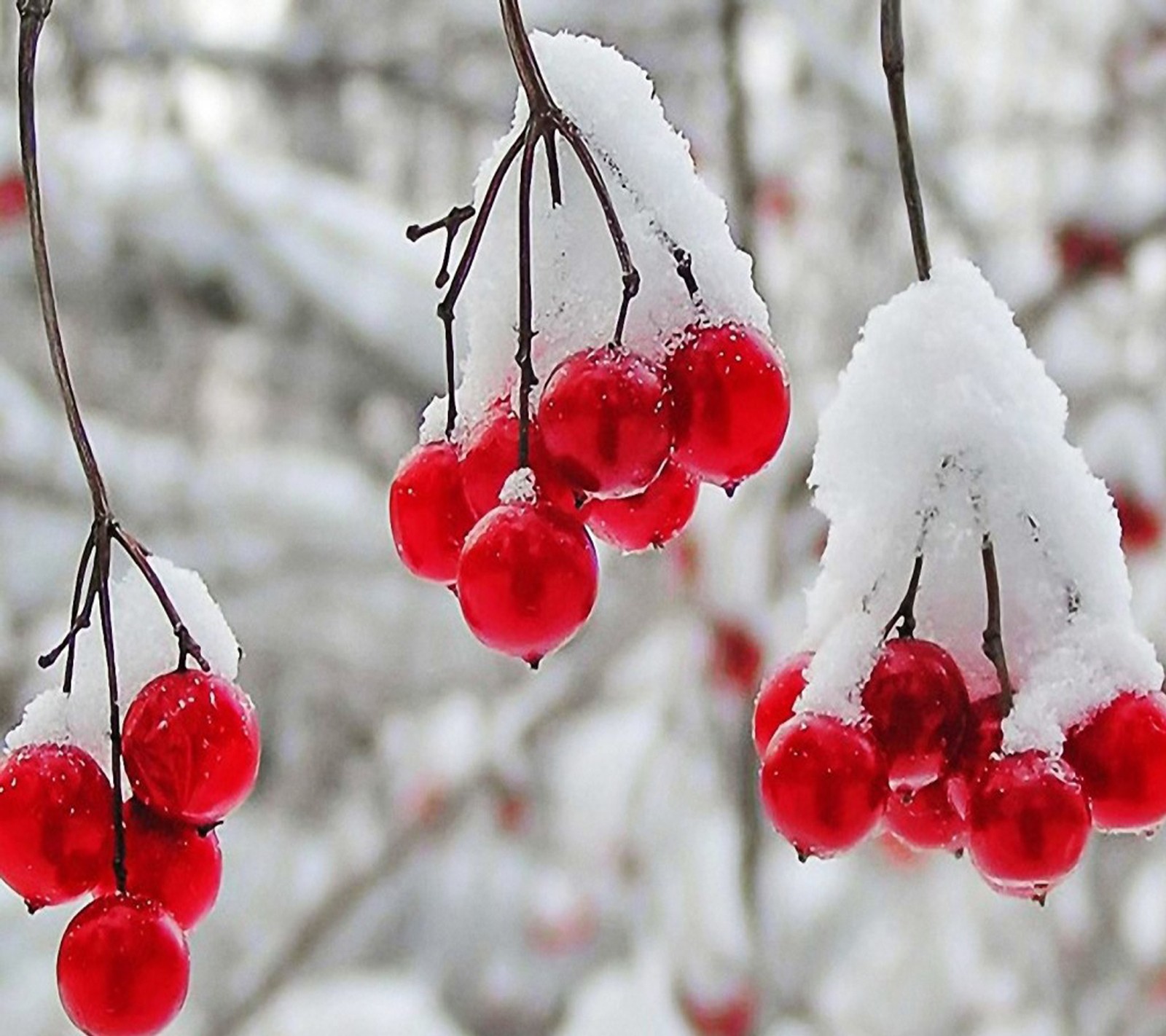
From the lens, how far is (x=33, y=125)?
20.8 inches

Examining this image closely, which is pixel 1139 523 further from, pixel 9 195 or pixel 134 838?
pixel 134 838

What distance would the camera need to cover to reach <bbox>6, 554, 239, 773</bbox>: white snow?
1.92ft

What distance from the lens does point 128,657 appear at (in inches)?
24.1

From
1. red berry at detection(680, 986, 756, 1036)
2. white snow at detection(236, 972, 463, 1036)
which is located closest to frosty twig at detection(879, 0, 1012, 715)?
red berry at detection(680, 986, 756, 1036)

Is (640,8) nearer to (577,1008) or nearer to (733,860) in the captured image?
(733,860)

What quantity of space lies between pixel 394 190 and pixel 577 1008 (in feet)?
7.71

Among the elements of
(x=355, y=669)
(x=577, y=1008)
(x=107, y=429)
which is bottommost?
(x=577, y=1008)

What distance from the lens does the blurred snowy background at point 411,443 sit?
2172 millimetres

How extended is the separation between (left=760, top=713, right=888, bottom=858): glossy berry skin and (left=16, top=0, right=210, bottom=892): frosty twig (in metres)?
0.22

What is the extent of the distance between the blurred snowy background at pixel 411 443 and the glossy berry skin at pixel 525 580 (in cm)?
129

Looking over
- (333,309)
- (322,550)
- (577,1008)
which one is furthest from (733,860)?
(333,309)

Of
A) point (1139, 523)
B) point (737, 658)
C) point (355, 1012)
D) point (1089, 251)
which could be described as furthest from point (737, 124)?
point (355, 1012)

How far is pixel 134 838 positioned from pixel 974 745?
0.30 meters

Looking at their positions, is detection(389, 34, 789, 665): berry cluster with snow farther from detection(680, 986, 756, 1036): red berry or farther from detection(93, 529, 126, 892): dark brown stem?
detection(680, 986, 756, 1036): red berry
